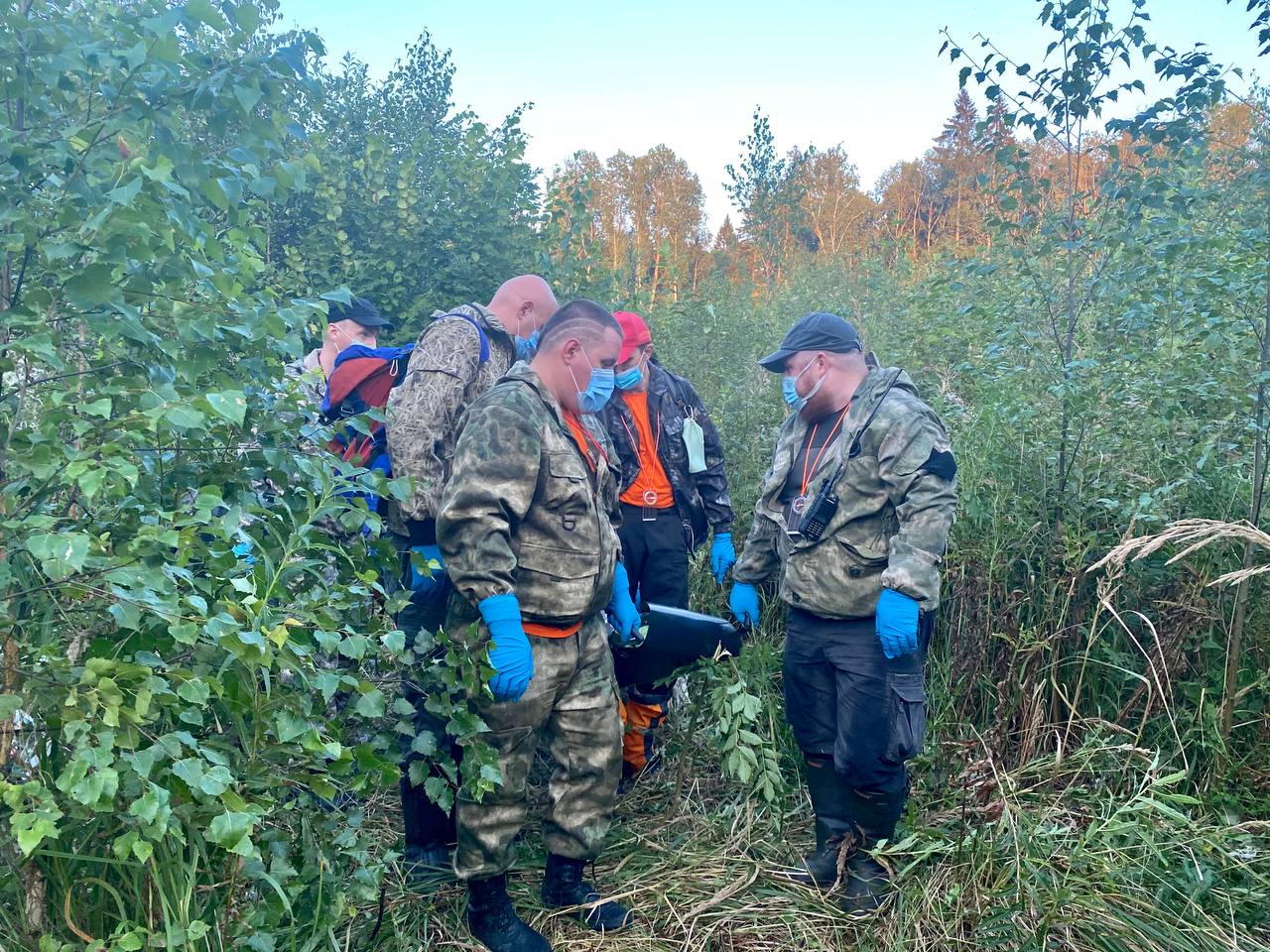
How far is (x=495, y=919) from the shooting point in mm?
2838

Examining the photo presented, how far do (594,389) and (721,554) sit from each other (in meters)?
1.56

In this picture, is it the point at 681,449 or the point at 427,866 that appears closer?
the point at 427,866

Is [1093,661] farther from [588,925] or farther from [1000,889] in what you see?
[588,925]

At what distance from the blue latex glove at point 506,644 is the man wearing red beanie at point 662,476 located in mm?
1528

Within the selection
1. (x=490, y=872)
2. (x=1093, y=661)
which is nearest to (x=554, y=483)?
(x=490, y=872)

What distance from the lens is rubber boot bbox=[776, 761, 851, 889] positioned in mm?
3199

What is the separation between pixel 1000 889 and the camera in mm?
2631

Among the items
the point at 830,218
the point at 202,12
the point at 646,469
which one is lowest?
the point at 646,469

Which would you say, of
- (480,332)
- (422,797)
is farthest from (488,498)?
(422,797)

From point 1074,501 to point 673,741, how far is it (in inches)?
78.5

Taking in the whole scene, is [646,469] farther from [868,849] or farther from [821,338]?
[868,849]

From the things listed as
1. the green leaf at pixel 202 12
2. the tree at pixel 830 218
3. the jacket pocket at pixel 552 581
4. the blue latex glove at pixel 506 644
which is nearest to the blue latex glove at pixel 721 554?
the jacket pocket at pixel 552 581

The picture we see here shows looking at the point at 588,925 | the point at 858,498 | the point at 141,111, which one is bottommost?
the point at 588,925

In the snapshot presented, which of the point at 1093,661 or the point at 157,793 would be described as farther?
the point at 1093,661
